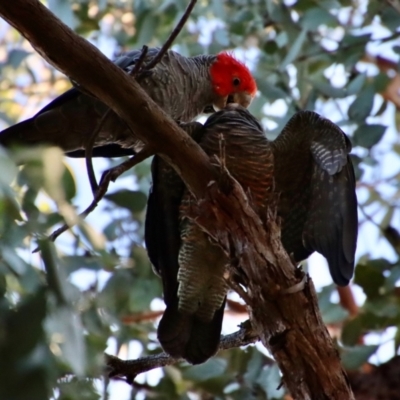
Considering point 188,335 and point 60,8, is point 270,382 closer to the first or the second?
point 188,335

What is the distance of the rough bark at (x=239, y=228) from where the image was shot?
1.67 meters

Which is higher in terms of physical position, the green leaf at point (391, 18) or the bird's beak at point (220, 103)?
the green leaf at point (391, 18)

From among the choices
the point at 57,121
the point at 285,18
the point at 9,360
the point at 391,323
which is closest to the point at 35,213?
the point at 9,360

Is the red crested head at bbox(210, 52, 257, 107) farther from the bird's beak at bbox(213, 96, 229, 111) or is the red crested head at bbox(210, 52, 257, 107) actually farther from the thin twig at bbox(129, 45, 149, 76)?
the thin twig at bbox(129, 45, 149, 76)

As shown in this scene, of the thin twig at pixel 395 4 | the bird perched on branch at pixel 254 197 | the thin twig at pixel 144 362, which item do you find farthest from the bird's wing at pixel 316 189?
the thin twig at pixel 395 4

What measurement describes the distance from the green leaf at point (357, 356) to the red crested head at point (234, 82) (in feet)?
3.69

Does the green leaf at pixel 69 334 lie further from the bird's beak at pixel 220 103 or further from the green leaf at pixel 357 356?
the bird's beak at pixel 220 103

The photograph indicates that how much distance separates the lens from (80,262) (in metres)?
2.31

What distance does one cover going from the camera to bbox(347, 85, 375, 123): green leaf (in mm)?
3090

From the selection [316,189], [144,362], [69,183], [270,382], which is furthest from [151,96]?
[69,183]

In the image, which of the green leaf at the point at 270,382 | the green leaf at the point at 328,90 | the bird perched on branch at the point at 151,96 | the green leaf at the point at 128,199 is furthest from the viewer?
the green leaf at the point at 328,90

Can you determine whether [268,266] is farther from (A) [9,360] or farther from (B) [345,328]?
(B) [345,328]

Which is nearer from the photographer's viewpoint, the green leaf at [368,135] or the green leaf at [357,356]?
the green leaf at [357,356]

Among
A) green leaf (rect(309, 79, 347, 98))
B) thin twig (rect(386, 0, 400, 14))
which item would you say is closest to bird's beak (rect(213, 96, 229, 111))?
green leaf (rect(309, 79, 347, 98))
